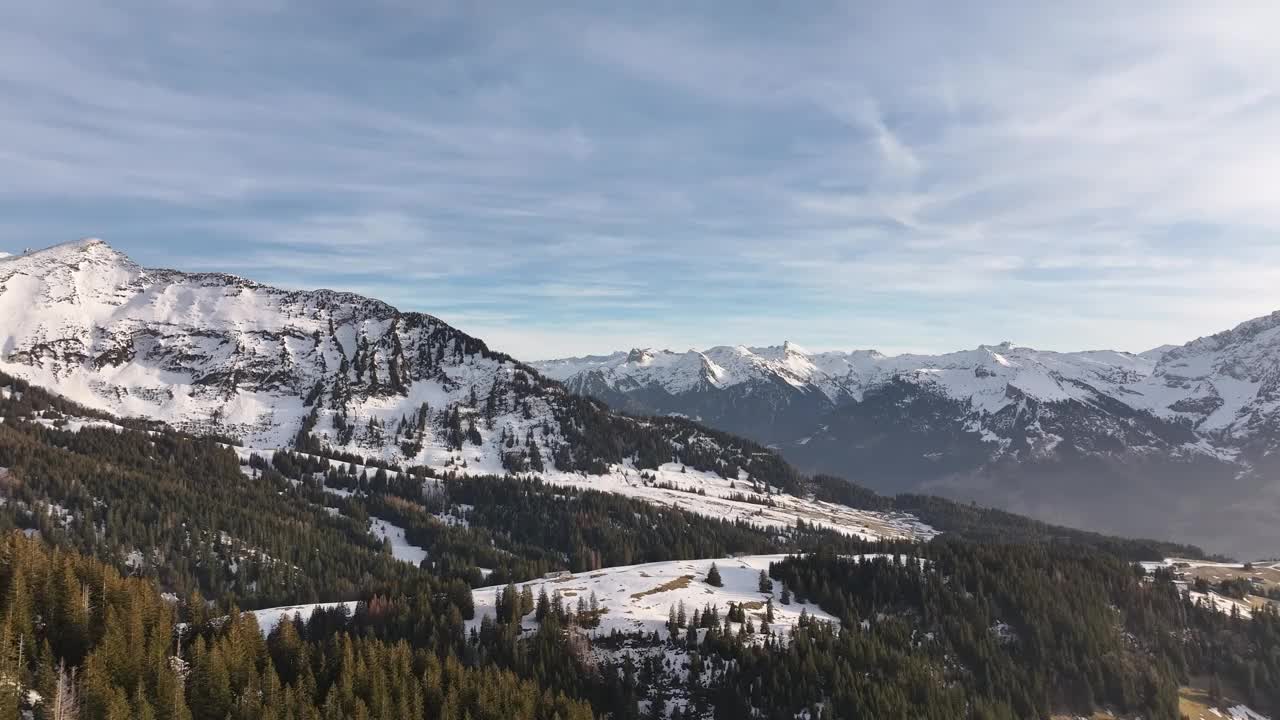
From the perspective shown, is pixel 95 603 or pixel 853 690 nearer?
pixel 95 603

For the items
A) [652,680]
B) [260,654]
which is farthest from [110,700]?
[652,680]

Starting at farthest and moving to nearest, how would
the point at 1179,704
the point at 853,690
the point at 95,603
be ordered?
1. the point at 1179,704
2. the point at 853,690
3. the point at 95,603

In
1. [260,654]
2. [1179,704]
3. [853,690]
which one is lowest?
[1179,704]

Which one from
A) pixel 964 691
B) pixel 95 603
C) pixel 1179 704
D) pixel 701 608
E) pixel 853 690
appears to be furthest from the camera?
pixel 701 608

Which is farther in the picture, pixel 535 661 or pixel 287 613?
pixel 287 613

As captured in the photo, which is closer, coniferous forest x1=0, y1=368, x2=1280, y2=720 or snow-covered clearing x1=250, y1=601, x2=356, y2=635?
coniferous forest x1=0, y1=368, x2=1280, y2=720

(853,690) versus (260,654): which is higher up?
(260,654)

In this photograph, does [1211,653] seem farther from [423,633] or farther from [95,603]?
[95,603]

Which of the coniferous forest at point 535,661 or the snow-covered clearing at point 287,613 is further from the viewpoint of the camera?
the snow-covered clearing at point 287,613

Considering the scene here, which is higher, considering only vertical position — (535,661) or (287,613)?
(287,613)

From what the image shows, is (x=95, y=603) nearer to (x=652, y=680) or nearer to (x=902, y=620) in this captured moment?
(x=652, y=680)
